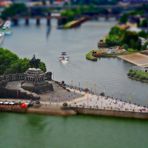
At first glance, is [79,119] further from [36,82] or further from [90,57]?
[90,57]

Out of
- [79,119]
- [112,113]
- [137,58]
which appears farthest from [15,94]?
[137,58]

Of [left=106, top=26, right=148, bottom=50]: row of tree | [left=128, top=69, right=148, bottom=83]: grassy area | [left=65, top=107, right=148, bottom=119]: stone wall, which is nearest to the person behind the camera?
[left=65, top=107, right=148, bottom=119]: stone wall

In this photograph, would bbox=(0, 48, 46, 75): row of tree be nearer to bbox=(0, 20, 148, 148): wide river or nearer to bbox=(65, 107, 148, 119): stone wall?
bbox=(0, 20, 148, 148): wide river

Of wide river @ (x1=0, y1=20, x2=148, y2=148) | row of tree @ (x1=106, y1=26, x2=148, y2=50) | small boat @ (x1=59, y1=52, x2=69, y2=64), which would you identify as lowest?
wide river @ (x1=0, y1=20, x2=148, y2=148)

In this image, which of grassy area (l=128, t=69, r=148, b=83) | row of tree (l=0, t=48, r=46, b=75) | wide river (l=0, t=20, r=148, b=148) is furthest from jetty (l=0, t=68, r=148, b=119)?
grassy area (l=128, t=69, r=148, b=83)

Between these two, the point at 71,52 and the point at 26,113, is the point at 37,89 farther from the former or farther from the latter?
the point at 71,52

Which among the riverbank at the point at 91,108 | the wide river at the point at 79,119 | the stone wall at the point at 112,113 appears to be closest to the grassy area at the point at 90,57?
the wide river at the point at 79,119

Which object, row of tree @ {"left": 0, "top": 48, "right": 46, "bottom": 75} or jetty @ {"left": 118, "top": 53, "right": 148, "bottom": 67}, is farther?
jetty @ {"left": 118, "top": 53, "right": 148, "bottom": 67}

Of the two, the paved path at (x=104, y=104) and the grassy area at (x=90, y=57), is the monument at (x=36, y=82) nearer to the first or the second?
the paved path at (x=104, y=104)

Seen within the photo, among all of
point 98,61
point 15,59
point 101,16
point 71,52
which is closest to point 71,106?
point 15,59
